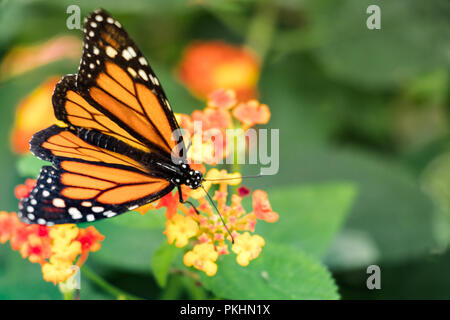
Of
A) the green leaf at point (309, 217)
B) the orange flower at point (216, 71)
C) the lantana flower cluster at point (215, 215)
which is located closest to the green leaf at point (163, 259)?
the lantana flower cluster at point (215, 215)

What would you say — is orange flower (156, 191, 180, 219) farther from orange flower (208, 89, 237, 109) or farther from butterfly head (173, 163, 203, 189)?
orange flower (208, 89, 237, 109)

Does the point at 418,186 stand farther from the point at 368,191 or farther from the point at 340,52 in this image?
the point at 340,52

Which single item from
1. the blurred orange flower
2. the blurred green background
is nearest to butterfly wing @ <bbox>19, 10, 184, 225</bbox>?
the blurred green background

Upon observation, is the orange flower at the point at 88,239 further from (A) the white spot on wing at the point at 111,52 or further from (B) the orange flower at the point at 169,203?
(A) the white spot on wing at the point at 111,52

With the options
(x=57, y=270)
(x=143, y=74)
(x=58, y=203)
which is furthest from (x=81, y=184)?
(x=143, y=74)
